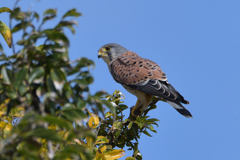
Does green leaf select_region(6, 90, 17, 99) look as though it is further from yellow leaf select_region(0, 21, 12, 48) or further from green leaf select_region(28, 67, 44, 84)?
yellow leaf select_region(0, 21, 12, 48)

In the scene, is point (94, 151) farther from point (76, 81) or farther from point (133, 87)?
point (133, 87)

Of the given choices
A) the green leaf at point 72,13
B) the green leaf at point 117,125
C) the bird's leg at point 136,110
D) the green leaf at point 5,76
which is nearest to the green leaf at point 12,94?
the green leaf at point 5,76

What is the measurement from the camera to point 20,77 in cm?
191

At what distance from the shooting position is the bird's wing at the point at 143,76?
15.5ft

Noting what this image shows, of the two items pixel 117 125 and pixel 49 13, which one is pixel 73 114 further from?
pixel 117 125

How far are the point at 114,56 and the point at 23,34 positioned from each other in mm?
3776

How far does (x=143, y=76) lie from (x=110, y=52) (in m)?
0.97

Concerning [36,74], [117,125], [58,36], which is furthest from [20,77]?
[117,125]

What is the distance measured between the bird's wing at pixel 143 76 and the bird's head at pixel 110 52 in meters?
0.17

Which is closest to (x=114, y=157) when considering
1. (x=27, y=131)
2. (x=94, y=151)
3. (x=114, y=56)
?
(x=94, y=151)

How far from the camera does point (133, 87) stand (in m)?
5.04

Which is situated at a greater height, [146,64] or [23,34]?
[146,64]

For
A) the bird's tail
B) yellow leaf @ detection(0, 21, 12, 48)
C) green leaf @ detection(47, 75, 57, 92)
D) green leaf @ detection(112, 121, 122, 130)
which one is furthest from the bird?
green leaf @ detection(47, 75, 57, 92)

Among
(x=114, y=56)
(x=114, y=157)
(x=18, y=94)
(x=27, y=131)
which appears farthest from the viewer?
(x=114, y=56)
